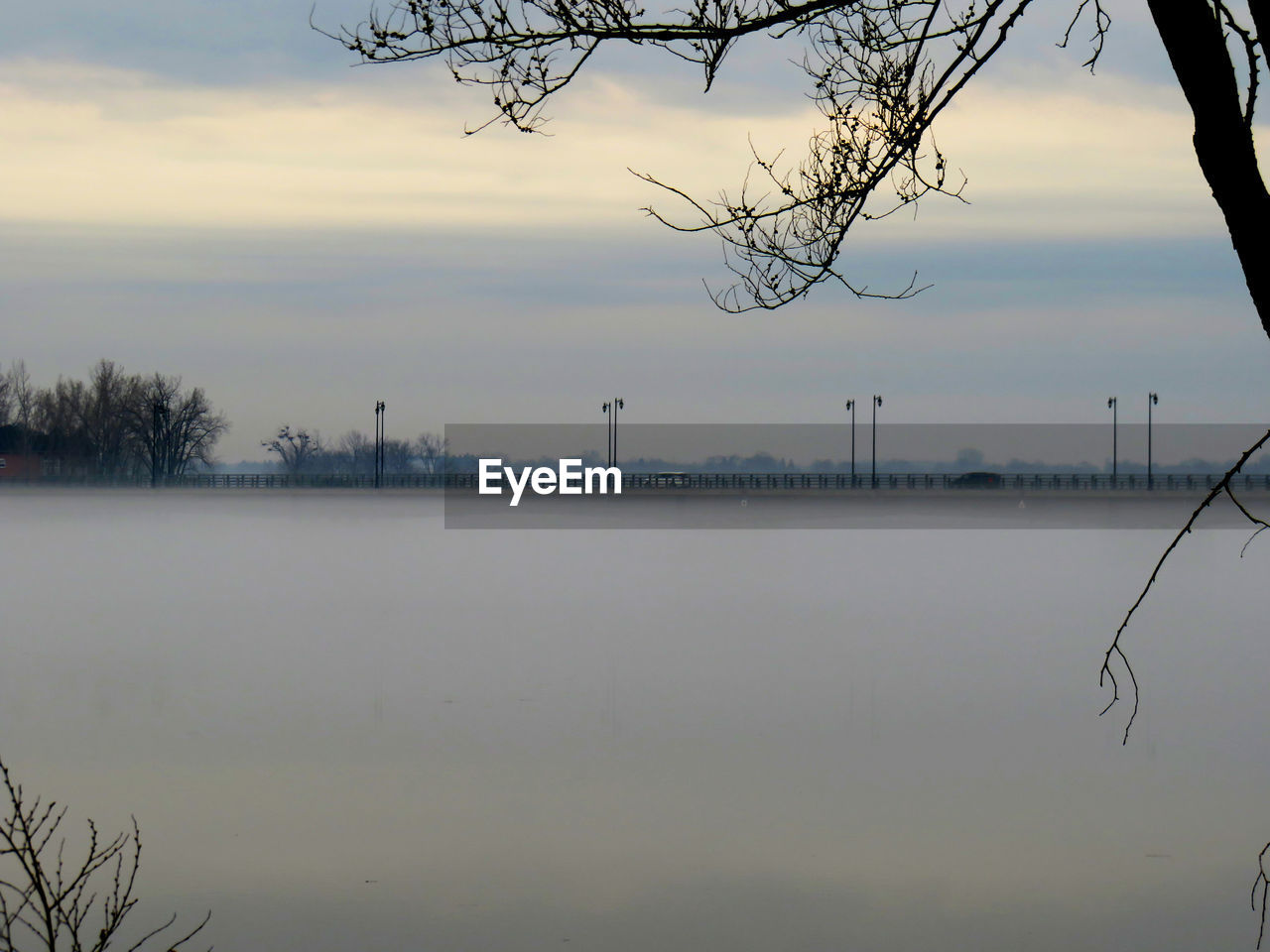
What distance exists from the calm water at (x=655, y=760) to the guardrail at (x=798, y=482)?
244ft

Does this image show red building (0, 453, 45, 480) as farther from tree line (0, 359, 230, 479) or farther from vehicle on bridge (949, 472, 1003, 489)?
vehicle on bridge (949, 472, 1003, 489)

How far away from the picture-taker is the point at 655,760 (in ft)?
37.4

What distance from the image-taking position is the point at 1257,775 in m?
11.0

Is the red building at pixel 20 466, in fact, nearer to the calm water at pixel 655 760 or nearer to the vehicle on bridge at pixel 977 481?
the vehicle on bridge at pixel 977 481

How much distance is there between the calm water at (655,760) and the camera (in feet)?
25.5

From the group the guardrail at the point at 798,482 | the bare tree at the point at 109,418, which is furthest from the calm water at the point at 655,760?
the bare tree at the point at 109,418

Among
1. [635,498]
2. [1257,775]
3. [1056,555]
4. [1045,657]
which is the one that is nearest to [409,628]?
[1045,657]

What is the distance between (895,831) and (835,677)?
20.3ft

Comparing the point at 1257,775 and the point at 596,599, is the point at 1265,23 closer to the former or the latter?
the point at 1257,775

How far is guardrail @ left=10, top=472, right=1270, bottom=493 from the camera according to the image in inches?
3848

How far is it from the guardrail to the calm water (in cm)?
7423

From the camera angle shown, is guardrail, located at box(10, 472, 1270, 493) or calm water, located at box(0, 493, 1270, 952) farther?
guardrail, located at box(10, 472, 1270, 493)

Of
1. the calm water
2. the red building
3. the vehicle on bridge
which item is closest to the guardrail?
the vehicle on bridge

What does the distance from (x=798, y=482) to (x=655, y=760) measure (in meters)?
91.2
